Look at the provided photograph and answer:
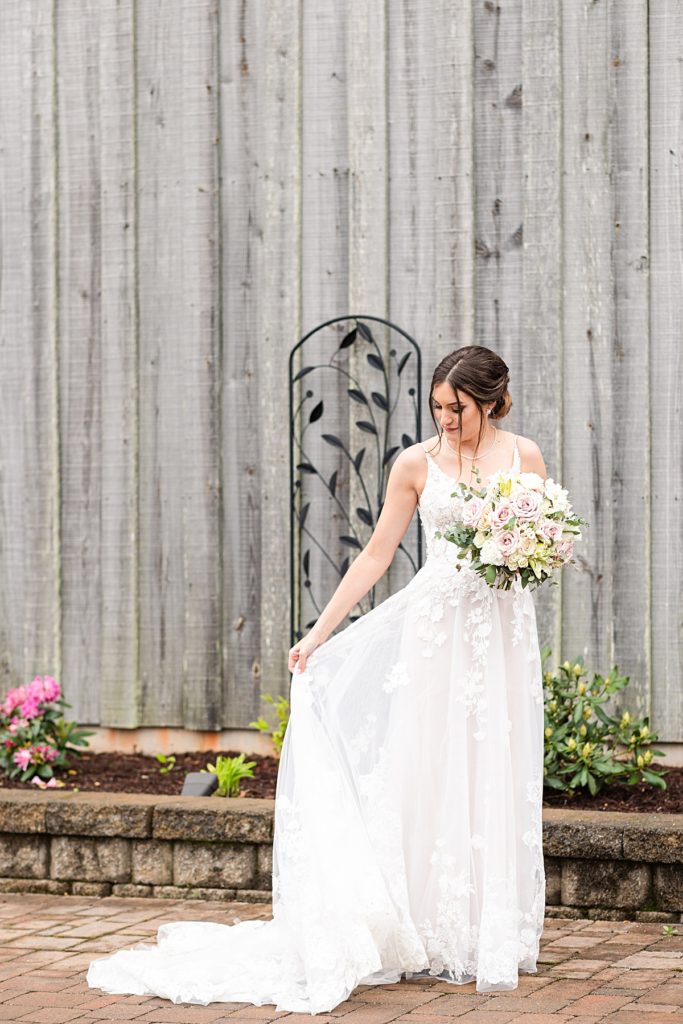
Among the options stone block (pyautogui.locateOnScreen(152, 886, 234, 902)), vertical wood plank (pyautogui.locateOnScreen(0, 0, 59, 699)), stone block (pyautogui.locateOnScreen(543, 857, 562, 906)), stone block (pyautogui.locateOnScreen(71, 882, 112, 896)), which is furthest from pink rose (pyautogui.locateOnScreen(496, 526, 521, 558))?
vertical wood plank (pyautogui.locateOnScreen(0, 0, 59, 699))

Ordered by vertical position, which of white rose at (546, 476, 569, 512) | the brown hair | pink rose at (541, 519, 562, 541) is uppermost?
the brown hair

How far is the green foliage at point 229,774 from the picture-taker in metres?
6.21

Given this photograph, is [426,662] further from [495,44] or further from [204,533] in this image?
[495,44]

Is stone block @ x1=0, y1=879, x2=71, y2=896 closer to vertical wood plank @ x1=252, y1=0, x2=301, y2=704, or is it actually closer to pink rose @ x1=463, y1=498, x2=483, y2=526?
vertical wood plank @ x1=252, y1=0, x2=301, y2=704

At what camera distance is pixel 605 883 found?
215 inches

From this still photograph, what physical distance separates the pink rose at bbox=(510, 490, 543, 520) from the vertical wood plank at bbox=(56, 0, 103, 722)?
9.81 ft

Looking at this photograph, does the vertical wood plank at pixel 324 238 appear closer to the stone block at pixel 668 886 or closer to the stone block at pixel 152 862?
the stone block at pixel 152 862

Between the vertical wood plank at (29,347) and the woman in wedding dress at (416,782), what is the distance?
249cm

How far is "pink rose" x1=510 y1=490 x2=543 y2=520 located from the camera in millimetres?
4605

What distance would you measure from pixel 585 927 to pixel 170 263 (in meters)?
3.56

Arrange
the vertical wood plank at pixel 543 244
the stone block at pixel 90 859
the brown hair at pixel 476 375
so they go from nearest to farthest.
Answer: the brown hair at pixel 476 375 < the stone block at pixel 90 859 < the vertical wood plank at pixel 543 244

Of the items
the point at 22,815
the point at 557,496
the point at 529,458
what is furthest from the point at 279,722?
the point at 557,496

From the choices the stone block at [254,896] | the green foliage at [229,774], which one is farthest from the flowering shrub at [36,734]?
the stone block at [254,896]

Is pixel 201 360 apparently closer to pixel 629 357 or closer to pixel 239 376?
pixel 239 376
